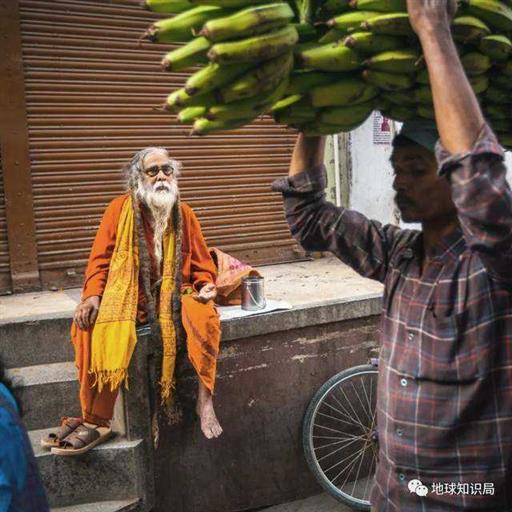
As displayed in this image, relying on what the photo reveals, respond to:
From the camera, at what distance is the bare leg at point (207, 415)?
4.41m

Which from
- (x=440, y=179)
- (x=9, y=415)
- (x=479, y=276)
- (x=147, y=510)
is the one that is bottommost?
(x=147, y=510)

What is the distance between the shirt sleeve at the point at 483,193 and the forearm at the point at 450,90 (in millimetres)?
28

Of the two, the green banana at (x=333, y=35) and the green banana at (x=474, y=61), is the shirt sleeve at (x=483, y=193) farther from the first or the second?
the green banana at (x=333, y=35)

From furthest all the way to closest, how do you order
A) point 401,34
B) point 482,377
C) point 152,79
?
point 152,79 < point 482,377 < point 401,34

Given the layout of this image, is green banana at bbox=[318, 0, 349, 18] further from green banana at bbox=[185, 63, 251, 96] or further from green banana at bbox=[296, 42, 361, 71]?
green banana at bbox=[185, 63, 251, 96]

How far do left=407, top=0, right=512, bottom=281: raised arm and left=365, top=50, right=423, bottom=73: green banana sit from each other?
0.08 m

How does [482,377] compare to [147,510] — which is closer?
[482,377]

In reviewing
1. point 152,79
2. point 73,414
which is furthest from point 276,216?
point 73,414

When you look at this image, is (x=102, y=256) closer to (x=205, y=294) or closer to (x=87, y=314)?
(x=87, y=314)

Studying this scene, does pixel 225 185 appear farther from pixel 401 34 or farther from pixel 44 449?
pixel 401 34

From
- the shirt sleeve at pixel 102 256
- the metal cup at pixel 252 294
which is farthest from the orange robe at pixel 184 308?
the metal cup at pixel 252 294

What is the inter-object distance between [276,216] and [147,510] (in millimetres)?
3960

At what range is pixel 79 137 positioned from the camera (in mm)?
6254

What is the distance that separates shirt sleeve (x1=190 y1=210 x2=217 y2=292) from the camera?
4742 millimetres
